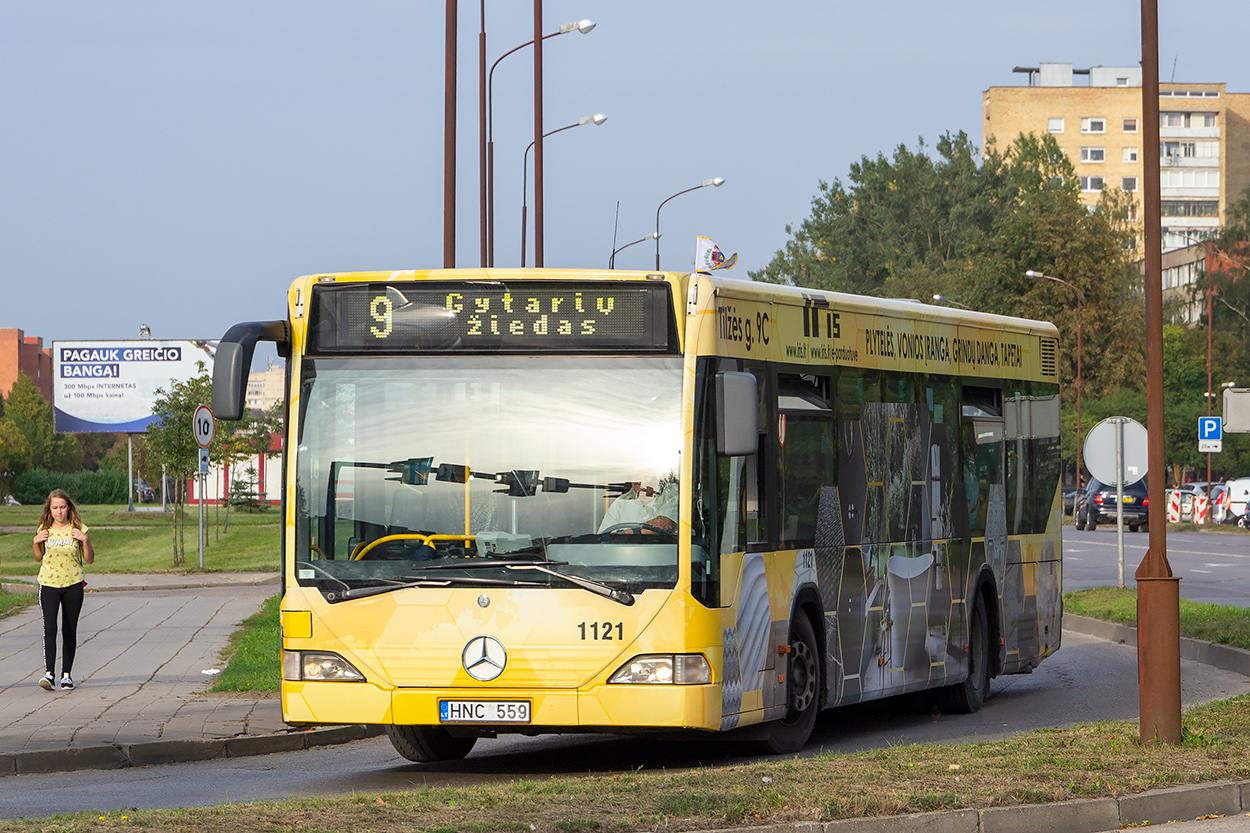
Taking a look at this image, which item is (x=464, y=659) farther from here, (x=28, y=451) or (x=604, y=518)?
(x=28, y=451)

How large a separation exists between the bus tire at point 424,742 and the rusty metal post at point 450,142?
12.5 m

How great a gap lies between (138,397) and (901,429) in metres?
68.5

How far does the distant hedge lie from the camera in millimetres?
101250

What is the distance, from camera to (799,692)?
11.3 meters

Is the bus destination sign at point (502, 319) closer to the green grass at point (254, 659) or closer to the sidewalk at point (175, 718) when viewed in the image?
the sidewalk at point (175, 718)

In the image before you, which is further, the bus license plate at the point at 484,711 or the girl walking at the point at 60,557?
the girl walking at the point at 60,557

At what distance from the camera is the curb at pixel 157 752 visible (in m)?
11.3

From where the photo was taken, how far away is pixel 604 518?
9852 mm

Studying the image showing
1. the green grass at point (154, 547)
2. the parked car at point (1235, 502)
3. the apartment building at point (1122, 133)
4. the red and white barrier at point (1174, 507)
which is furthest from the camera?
the apartment building at point (1122, 133)

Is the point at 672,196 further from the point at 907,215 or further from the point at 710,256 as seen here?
the point at 907,215

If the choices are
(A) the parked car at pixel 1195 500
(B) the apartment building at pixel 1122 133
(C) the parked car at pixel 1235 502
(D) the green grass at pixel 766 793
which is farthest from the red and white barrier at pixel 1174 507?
(B) the apartment building at pixel 1122 133

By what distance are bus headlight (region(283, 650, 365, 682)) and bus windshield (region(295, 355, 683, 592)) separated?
0.35 meters

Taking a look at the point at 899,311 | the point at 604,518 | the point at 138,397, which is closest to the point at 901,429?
the point at 899,311

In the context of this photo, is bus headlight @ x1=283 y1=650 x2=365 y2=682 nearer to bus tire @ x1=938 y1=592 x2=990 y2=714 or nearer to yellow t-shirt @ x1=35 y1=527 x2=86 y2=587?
bus tire @ x1=938 y1=592 x2=990 y2=714
